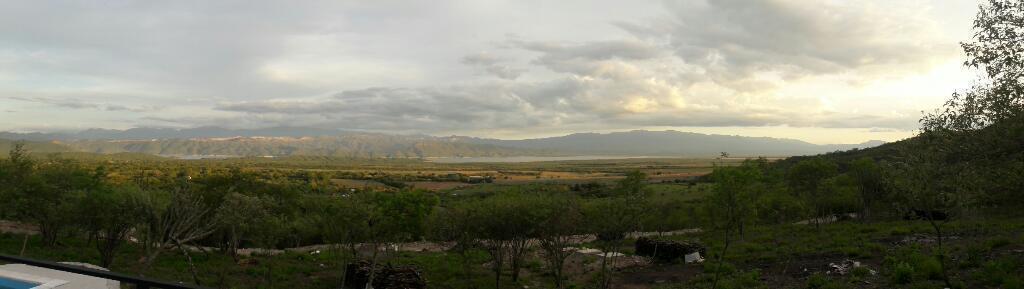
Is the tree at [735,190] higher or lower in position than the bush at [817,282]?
higher

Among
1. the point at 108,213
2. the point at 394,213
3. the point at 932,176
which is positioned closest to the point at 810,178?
the point at 932,176

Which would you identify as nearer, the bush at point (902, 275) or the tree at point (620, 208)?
the bush at point (902, 275)

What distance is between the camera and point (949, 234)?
3228 cm

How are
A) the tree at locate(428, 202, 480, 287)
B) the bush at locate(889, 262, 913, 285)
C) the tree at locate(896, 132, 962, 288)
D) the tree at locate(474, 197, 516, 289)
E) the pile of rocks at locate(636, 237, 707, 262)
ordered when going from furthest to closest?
the pile of rocks at locate(636, 237, 707, 262), the tree at locate(428, 202, 480, 287), the tree at locate(474, 197, 516, 289), the bush at locate(889, 262, 913, 285), the tree at locate(896, 132, 962, 288)

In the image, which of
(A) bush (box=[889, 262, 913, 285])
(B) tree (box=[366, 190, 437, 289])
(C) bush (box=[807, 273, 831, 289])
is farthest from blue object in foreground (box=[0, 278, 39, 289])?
(A) bush (box=[889, 262, 913, 285])

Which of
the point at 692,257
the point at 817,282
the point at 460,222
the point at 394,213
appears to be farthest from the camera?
the point at 692,257

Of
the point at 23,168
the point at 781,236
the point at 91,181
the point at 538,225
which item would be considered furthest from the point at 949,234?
the point at 23,168

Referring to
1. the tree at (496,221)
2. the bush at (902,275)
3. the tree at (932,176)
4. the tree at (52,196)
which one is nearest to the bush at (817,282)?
Answer: the bush at (902,275)

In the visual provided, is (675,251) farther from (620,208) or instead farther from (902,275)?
(902,275)

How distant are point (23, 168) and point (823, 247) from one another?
179 ft

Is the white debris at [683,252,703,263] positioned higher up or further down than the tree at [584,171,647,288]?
further down

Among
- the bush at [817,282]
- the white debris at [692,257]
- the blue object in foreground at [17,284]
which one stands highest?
the blue object in foreground at [17,284]

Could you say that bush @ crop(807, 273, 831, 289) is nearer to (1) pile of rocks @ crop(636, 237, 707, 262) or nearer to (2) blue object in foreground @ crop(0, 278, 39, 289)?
(1) pile of rocks @ crop(636, 237, 707, 262)

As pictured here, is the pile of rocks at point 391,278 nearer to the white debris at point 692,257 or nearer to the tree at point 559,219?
the tree at point 559,219
